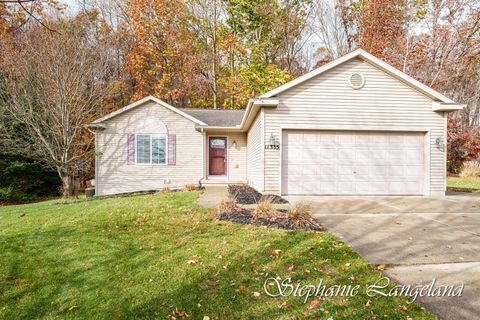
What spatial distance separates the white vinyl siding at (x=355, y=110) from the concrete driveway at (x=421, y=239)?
6.32 ft

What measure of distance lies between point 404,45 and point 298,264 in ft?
69.6

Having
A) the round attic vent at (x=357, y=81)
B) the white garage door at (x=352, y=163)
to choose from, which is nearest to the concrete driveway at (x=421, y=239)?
the white garage door at (x=352, y=163)

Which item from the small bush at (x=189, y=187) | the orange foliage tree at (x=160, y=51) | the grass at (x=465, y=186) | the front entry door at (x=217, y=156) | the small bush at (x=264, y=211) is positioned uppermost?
the orange foliage tree at (x=160, y=51)

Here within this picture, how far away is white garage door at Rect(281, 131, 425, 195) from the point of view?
366 inches

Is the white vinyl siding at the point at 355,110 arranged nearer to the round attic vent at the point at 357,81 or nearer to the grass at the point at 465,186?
the round attic vent at the point at 357,81

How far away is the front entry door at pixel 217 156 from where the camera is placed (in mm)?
13875

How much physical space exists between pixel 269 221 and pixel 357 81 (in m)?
6.18

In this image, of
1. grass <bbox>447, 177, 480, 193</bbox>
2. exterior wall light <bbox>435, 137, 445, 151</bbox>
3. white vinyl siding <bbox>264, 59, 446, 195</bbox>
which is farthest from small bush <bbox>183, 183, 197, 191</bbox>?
grass <bbox>447, 177, 480, 193</bbox>

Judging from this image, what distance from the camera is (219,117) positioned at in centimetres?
1464

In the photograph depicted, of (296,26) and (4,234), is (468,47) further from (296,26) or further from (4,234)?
(4,234)

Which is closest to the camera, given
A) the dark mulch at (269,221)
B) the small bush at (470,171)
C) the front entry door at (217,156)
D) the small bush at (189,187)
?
the dark mulch at (269,221)

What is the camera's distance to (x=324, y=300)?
2896 millimetres

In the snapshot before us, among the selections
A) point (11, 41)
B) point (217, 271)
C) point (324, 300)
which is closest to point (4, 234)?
point (217, 271)

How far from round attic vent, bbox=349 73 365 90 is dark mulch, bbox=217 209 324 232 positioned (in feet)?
18.3
